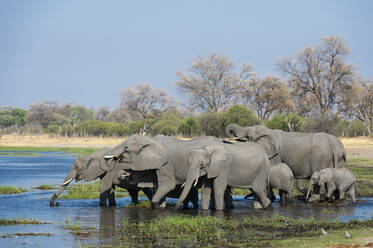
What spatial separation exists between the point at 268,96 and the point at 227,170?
59375 millimetres

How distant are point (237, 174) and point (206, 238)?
4175mm

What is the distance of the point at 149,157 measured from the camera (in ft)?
49.9

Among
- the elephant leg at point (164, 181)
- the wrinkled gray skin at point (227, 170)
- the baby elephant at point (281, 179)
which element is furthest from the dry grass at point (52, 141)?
the wrinkled gray skin at point (227, 170)

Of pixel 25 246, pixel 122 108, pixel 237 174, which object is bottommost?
pixel 25 246

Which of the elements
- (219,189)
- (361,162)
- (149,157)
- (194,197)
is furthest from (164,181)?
(361,162)

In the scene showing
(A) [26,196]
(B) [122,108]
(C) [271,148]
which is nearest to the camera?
(C) [271,148]

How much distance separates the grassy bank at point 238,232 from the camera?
35.0 feet

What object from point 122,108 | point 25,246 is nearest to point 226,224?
point 25,246

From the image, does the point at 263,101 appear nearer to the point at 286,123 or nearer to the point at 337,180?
the point at 286,123

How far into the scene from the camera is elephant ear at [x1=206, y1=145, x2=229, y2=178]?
576 inches

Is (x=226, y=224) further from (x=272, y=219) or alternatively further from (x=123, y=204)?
(x=123, y=204)

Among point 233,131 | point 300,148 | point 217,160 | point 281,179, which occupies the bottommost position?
point 281,179

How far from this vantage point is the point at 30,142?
7250 centimetres

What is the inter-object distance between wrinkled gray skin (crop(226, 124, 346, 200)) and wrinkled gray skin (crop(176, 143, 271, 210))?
2257mm
